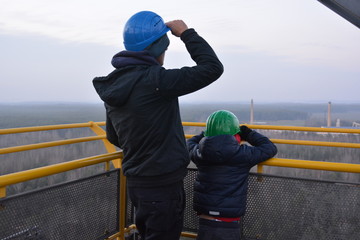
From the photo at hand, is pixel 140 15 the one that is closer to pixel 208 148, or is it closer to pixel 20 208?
pixel 208 148

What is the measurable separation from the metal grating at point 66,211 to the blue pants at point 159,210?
0.52m

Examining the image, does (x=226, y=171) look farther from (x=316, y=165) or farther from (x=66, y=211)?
(x=66, y=211)

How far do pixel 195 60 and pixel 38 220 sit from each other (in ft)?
4.59

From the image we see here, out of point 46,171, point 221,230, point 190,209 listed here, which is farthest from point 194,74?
point 190,209

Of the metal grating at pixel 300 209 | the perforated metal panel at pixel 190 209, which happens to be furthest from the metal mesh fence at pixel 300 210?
the perforated metal panel at pixel 190 209

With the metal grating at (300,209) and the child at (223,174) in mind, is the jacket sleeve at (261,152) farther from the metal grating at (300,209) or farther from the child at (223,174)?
the metal grating at (300,209)

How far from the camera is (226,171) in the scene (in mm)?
2619

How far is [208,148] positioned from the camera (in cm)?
263

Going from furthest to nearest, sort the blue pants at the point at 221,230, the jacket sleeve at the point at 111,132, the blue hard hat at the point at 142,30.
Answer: the blue pants at the point at 221,230, the jacket sleeve at the point at 111,132, the blue hard hat at the point at 142,30

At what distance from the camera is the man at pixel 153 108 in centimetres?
209

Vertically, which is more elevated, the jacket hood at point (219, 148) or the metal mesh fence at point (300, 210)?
the jacket hood at point (219, 148)

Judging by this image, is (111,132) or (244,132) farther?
(244,132)

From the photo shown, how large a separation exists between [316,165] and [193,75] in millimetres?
1112

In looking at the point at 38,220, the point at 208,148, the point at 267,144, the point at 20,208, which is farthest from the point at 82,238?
the point at 267,144
